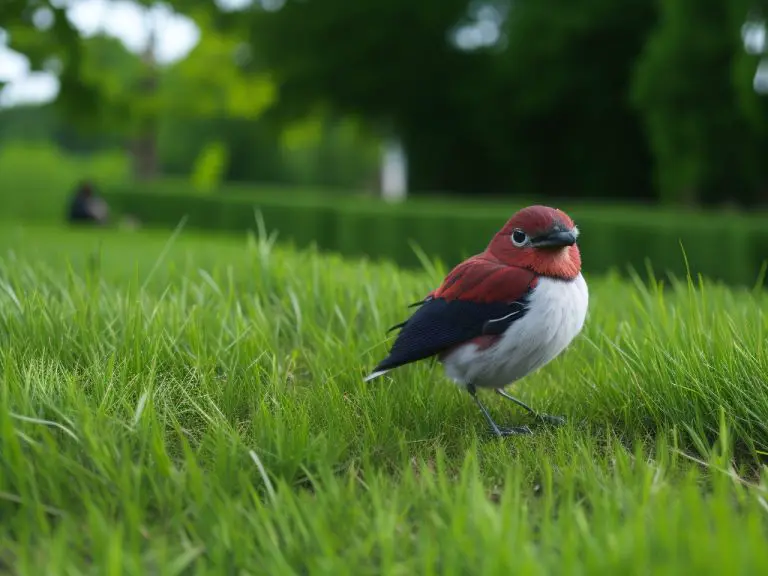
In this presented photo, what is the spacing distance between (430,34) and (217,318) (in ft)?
72.9

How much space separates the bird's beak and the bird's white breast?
0.44 ft

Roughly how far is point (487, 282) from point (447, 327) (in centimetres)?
22

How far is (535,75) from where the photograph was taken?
21.4 metres

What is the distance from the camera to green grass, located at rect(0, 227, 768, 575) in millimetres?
2285

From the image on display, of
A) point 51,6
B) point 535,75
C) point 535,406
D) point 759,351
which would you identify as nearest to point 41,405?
point 535,406

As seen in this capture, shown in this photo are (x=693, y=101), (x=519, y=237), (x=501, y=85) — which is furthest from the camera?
(x=501, y=85)

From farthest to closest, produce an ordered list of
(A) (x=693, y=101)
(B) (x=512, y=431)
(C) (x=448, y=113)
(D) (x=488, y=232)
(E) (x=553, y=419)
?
(C) (x=448, y=113), (A) (x=693, y=101), (D) (x=488, y=232), (E) (x=553, y=419), (B) (x=512, y=431)

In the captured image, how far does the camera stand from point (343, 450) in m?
3.05

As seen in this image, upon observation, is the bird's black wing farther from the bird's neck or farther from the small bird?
the bird's neck

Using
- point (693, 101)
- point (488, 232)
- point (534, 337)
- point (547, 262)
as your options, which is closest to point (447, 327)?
point (534, 337)

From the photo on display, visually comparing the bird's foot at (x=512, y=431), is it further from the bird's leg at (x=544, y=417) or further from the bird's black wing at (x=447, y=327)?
the bird's black wing at (x=447, y=327)

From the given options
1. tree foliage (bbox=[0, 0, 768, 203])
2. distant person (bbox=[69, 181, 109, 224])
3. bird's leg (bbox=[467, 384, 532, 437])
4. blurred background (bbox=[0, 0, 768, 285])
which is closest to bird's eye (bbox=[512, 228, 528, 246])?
bird's leg (bbox=[467, 384, 532, 437])

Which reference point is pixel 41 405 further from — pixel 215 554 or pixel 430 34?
pixel 430 34

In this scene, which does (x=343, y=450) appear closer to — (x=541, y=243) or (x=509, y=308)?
(x=509, y=308)
